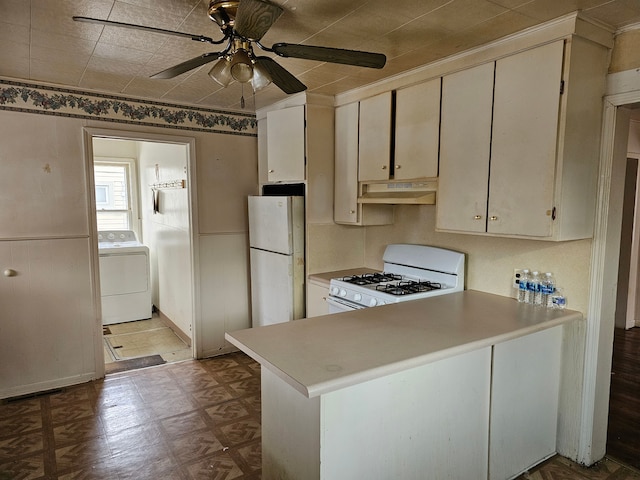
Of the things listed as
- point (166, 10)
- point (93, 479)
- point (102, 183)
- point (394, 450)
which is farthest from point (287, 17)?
point (102, 183)

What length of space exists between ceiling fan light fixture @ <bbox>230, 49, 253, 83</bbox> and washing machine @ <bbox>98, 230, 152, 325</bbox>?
3.72 meters

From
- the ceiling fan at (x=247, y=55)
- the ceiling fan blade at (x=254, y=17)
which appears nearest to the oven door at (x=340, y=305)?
the ceiling fan at (x=247, y=55)

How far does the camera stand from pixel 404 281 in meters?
2.98

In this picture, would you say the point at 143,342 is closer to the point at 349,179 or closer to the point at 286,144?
the point at 286,144

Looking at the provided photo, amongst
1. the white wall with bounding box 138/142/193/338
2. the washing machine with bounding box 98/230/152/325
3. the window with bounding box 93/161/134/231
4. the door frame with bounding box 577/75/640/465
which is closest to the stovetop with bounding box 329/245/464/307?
the door frame with bounding box 577/75/640/465

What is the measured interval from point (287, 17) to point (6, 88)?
86.4 inches

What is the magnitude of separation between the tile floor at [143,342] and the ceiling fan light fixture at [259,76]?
2856 mm

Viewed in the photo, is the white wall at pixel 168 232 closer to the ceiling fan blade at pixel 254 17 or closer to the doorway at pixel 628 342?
the ceiling fan blade at pixel 254 17

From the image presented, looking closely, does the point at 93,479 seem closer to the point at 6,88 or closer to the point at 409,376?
the point at 409,376

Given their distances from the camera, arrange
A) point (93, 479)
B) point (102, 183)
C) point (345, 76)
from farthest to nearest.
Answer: point (102, 183) → point (345, 76) → point (93, 479)

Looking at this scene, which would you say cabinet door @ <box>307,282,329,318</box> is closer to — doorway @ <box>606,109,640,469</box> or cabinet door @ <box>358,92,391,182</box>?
cabinet door @ <box>358,92,391,182</box>

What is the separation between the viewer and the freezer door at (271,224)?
3305 millimetres

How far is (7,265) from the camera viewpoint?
2.93 m

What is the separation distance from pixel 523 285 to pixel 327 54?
65.6 inches
